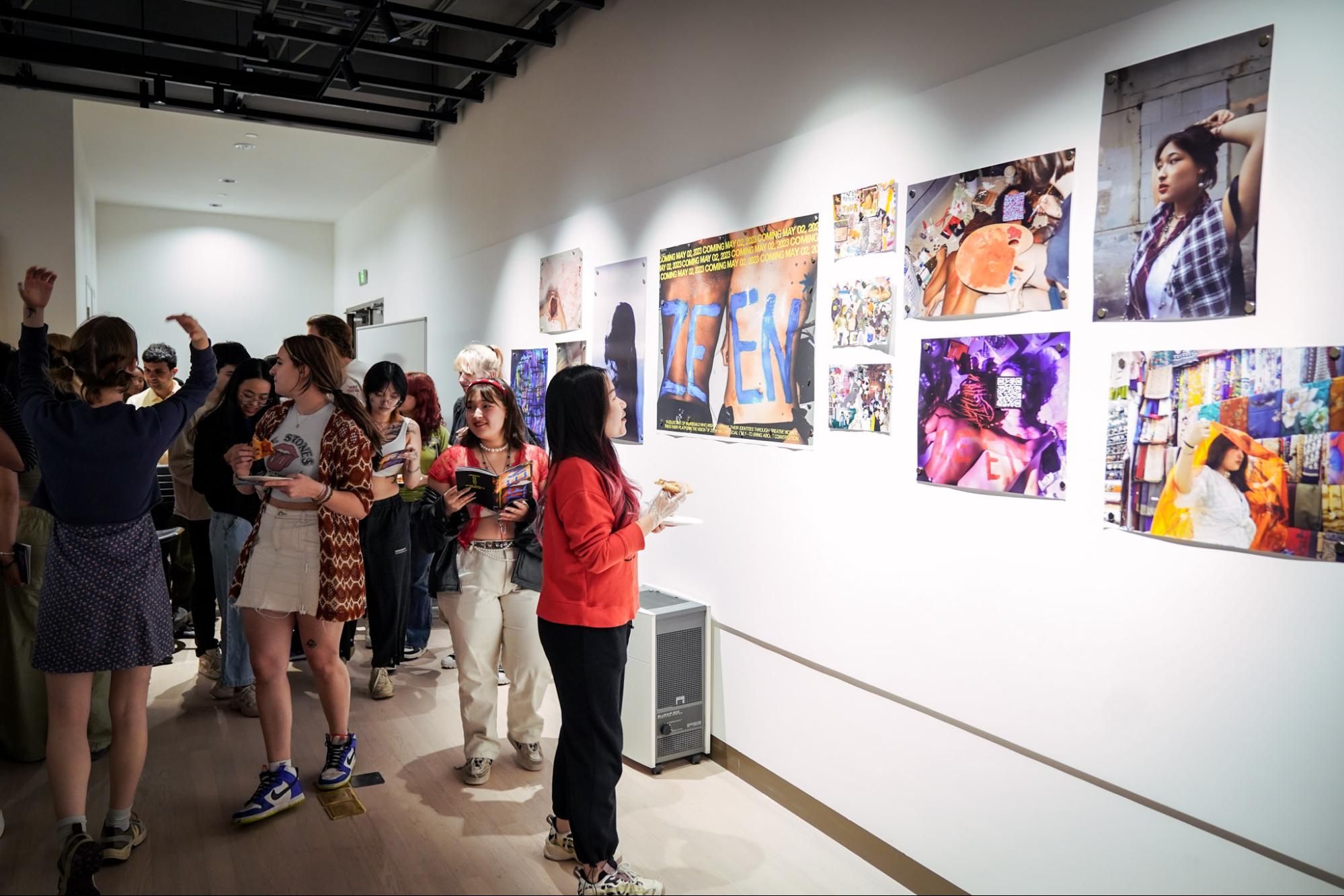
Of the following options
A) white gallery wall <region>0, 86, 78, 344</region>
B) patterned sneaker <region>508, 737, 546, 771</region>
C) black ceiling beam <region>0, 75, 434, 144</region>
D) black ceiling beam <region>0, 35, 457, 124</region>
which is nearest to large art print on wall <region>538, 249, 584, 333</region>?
patterned sneaker <region>508, 737, 546, 771</region>

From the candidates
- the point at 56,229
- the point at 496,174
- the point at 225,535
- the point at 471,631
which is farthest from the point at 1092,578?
the point at 56,229

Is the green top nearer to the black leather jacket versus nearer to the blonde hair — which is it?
the blonde hair

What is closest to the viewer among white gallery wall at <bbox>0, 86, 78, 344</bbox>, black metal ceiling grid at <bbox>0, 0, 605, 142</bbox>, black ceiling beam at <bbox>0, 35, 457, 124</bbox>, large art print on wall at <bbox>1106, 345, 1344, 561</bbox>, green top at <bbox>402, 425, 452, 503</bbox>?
large art print on wall at <bbox>1106, 345, 1344, 561</bbox>

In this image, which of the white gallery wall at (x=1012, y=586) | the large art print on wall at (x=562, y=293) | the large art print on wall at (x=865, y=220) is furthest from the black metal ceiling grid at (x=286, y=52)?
the large art print on wall at (x=865, y=220)

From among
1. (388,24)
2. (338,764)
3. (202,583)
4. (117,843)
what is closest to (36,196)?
(388,24)

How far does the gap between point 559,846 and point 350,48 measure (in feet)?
14.9

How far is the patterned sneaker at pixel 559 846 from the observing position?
2.98 m

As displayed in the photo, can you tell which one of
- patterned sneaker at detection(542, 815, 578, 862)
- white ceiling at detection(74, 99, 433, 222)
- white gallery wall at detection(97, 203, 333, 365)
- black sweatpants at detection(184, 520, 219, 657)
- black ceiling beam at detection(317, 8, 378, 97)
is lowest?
patterned sneaker at detection(542, 815, 578, 862)

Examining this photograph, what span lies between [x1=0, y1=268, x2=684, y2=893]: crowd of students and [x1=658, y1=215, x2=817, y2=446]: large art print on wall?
0.71 meters

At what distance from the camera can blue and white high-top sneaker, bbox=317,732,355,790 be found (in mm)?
3498

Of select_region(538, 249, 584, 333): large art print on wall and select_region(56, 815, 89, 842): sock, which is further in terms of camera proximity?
→ select_region(538, 249, 584, 333): large art print on wall

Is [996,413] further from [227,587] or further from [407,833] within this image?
→ [227,587]

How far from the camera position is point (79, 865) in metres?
2.65

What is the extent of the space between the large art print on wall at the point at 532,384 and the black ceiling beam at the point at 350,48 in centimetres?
198
